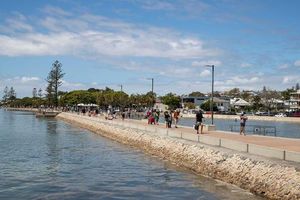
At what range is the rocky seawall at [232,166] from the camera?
17.7 metres

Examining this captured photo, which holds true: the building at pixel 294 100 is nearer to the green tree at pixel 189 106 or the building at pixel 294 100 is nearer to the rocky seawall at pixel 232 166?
the green tree at pixel 189 106

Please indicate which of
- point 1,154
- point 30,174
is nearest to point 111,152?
point 1,154

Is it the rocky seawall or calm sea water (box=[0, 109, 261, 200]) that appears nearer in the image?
the rocky seawall

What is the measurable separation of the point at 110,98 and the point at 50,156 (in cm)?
11489

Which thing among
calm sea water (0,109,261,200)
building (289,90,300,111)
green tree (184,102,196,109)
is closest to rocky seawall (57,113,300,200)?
calm sea water (0,109,261,200)

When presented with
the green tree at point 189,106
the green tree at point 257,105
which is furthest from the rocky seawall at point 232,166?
the green tree at point 189,106

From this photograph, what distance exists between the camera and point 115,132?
51.1 m

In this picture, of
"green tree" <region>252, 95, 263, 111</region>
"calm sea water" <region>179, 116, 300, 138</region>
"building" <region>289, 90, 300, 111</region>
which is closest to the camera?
"calm sea water" <region>179, 116, 300, 138</region>

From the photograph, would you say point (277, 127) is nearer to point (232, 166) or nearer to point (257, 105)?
point (232, 166)

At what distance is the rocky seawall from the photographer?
17.7 metres

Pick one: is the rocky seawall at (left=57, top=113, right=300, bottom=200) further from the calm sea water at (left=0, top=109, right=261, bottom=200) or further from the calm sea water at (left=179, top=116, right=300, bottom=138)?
the calm sea water at (left=179, top=116, right=300, bottom=138)

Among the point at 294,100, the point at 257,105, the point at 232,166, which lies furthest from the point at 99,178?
the point at 257,105

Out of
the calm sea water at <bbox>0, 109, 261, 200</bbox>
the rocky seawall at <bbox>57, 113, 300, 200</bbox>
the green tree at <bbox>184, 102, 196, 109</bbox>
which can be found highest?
the green tree at <bbox>184, 102, 196, 109</bbox>

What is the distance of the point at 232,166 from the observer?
22.3 meters
